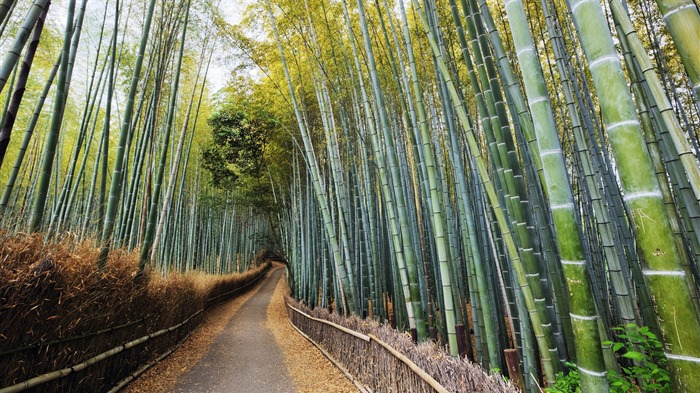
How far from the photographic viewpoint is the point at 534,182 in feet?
5.87

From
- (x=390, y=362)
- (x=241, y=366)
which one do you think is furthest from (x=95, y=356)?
(x=390, y=362)

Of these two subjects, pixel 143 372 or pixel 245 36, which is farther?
pixel 245 36

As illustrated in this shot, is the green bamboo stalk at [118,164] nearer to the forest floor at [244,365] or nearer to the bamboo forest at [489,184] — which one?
the bamboo forest at [489,184]

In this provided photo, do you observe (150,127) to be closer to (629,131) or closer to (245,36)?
(245,36)

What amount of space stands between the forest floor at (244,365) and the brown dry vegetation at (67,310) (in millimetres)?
419

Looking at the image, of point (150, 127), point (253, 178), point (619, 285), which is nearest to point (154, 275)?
point (150, 127)

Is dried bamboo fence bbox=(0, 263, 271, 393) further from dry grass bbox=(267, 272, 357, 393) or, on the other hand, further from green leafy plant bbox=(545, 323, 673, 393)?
green leafy plant bbox=(545, 323, 673, 393)

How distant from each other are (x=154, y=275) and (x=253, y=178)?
229 inches

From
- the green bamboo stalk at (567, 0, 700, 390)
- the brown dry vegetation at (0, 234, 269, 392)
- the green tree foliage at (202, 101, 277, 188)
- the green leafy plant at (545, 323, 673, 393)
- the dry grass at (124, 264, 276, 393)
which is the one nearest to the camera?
the green bamboo stalk at (567, 0, 700, 390)

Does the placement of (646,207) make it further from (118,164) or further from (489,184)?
(118,164)

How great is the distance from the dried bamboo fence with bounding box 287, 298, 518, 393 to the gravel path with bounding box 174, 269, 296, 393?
62 centimetres

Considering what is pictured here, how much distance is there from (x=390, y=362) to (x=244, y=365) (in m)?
2.34

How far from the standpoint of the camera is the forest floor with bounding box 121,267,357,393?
3373mm

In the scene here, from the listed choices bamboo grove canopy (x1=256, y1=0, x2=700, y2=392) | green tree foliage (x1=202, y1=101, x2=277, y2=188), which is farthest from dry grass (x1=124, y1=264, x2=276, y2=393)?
green tree foliage (x1=202, y1=101, x2=277, y2=188)
